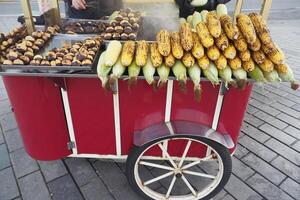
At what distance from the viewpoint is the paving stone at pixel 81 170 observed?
252 cm

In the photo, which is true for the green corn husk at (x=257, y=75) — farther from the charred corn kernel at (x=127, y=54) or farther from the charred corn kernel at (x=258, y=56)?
the charred corn kernel at (x=127, y=54)

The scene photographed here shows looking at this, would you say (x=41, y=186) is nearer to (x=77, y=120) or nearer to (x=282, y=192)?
(x=77, y=120)

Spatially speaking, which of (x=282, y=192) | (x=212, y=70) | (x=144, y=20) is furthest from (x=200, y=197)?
(x=144, y=20)

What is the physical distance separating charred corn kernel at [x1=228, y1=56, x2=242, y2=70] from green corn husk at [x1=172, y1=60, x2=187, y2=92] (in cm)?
30

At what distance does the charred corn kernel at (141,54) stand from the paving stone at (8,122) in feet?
7.37

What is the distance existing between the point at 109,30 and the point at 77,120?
81 cm

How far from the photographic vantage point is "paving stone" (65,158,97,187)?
2.52m

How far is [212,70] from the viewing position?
1648mm

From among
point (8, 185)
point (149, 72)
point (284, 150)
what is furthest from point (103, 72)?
point (284, 150)

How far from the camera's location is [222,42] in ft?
5.35

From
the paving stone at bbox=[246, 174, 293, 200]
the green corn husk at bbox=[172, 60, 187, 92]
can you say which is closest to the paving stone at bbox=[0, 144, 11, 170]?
the green corn husk at bbox=[172, 60, 187, 92]

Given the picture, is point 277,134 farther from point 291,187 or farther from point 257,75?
point 257,75

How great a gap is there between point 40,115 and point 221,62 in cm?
141

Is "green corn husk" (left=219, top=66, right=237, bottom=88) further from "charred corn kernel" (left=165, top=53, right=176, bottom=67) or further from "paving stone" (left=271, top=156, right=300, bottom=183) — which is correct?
"paving stone" (left=271, top=156, right=300, bottom=183)
